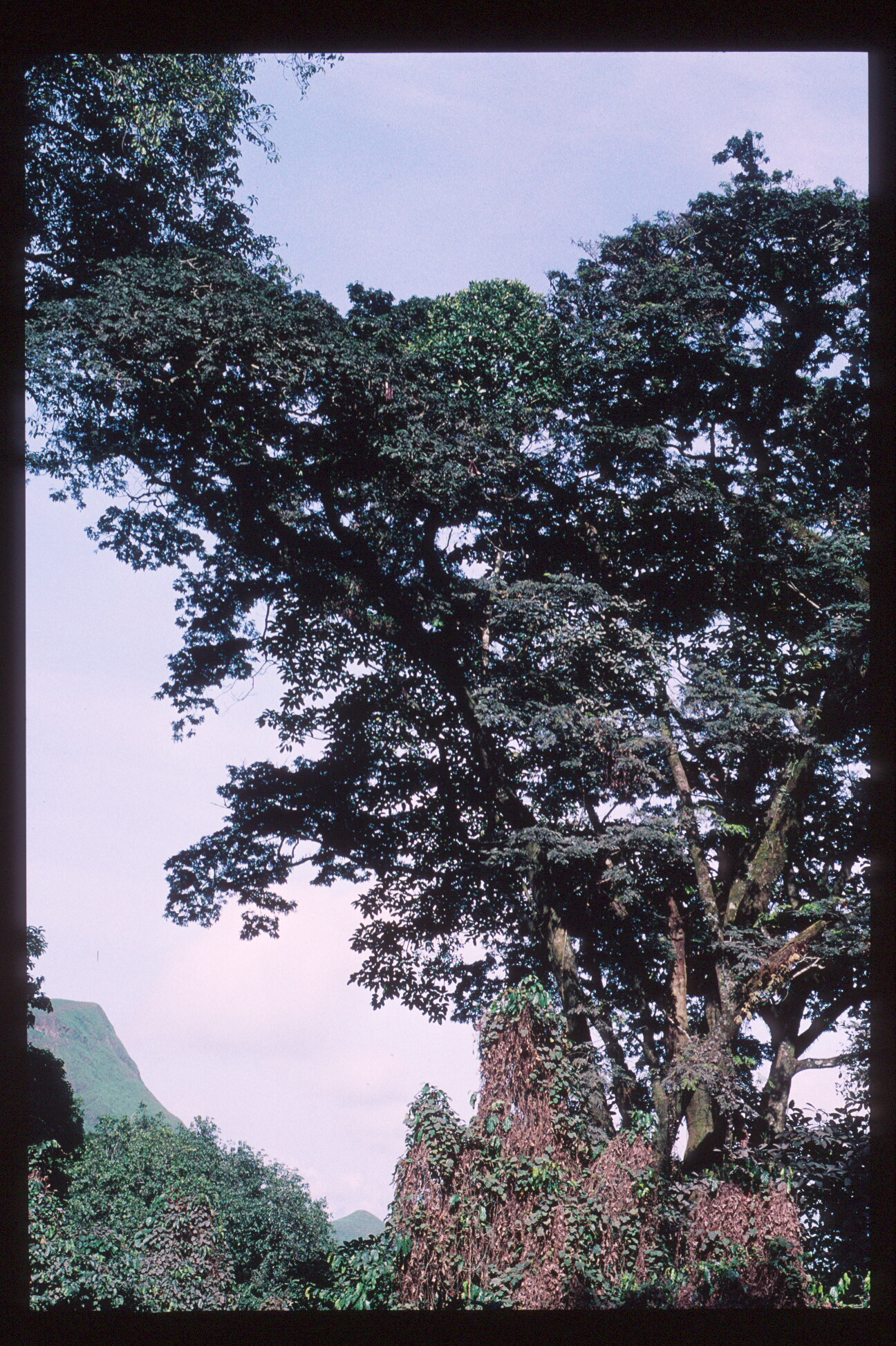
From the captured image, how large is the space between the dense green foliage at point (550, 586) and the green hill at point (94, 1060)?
47.1 feet

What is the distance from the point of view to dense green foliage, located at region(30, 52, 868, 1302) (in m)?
10.4

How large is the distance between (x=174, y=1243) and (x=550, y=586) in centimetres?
727

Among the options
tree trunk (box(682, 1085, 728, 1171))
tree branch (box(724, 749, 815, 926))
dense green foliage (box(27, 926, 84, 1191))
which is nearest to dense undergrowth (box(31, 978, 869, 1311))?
tree trunk (box(682, 1085, 728, 1171))

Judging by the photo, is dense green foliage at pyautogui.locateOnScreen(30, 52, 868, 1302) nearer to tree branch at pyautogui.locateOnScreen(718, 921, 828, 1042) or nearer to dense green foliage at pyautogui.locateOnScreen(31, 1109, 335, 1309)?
tree branch at pyautogui.locateOnScreen(718, 921, 828, 1042)

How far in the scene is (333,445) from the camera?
11.5 m

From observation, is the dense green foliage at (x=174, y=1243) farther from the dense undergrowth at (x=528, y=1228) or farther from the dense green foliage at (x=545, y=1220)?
the dense green foliage at (x=545, y=1220)

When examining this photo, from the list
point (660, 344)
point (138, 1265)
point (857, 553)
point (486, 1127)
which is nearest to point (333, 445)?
point (660, 344)

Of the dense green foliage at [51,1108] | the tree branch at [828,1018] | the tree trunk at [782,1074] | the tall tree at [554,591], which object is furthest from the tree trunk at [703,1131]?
the dense green foliage at [51,1108]

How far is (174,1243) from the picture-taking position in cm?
873

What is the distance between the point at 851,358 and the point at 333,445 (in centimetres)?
606

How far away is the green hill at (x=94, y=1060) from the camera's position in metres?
26.2

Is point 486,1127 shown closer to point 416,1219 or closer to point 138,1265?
point 416,1219

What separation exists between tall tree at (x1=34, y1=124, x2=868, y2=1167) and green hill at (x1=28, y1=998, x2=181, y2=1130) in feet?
47.1

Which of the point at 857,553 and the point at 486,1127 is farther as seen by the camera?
the point at 857,553
